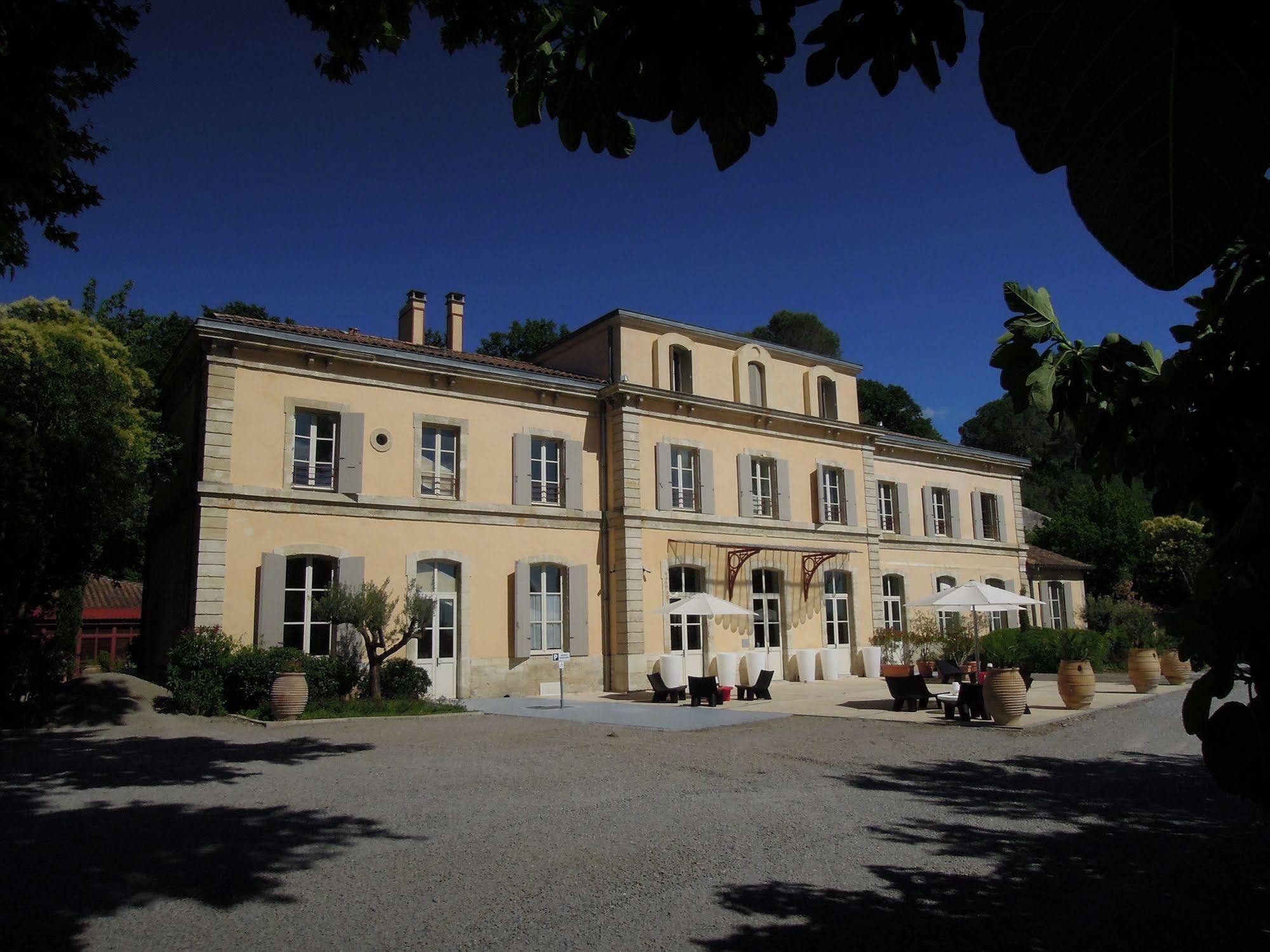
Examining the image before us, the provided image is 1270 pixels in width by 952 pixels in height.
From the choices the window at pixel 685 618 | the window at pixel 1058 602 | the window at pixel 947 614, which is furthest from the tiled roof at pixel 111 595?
the window at pixel 1058 602

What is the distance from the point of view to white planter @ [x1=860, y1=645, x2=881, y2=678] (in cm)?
2152

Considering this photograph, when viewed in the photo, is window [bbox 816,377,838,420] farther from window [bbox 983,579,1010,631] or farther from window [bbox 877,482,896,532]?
window [bbox 983,579,1010,631]

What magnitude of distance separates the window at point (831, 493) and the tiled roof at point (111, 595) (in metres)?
21.1

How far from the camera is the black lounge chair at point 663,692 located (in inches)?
628

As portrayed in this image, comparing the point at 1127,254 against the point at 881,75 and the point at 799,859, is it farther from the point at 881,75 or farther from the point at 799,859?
the point at 799,859

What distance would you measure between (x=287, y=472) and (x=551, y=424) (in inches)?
219

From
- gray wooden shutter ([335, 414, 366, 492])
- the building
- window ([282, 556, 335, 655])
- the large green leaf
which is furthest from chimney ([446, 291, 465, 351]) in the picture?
the large green leaf

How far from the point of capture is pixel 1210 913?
14.4ft

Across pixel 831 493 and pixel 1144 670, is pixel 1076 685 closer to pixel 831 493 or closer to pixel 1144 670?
pixel 1144 670

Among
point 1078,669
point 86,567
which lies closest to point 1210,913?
point 1078,669

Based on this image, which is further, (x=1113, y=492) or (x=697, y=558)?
(x=1113, y=492)

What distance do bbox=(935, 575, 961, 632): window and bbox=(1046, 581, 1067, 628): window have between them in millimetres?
4810

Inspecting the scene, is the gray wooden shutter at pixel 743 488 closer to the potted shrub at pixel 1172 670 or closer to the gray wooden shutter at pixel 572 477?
the gray wooden shutter at pixel 572 477

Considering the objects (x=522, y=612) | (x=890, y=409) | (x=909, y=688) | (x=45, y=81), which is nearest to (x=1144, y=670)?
(x=909, y=688)
